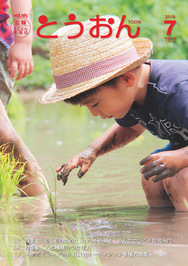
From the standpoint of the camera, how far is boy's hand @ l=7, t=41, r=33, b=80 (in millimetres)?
3219

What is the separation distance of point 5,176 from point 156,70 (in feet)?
3.14

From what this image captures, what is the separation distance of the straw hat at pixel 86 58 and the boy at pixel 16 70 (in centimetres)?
59

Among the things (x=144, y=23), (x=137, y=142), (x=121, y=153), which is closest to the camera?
(x=121, y=153)

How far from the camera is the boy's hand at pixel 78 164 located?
9.22 ft

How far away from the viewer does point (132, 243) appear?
6.53 feet

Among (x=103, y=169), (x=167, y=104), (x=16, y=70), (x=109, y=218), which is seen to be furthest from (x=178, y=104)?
(x=103, y=169)

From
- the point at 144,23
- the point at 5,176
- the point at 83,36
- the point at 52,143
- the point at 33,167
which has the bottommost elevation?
the point at 144,23

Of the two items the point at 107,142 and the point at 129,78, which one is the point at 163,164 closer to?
the point at 129,78

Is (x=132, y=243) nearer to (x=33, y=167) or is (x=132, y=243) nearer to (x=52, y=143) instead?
(x=33, y=167)

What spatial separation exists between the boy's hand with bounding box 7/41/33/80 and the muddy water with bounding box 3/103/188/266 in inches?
32.0

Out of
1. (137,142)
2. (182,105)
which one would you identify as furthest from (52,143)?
(182,105)

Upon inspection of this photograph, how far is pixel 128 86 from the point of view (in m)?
2.62

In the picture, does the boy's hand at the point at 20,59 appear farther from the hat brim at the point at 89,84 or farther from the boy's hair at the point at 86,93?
the boy's hair at the point at 86,93

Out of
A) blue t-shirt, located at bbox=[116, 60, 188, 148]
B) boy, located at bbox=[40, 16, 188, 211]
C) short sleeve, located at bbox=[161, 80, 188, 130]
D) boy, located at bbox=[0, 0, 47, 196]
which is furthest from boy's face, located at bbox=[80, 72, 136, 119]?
boy, located at bbox=[0, 0, 47, 196]
